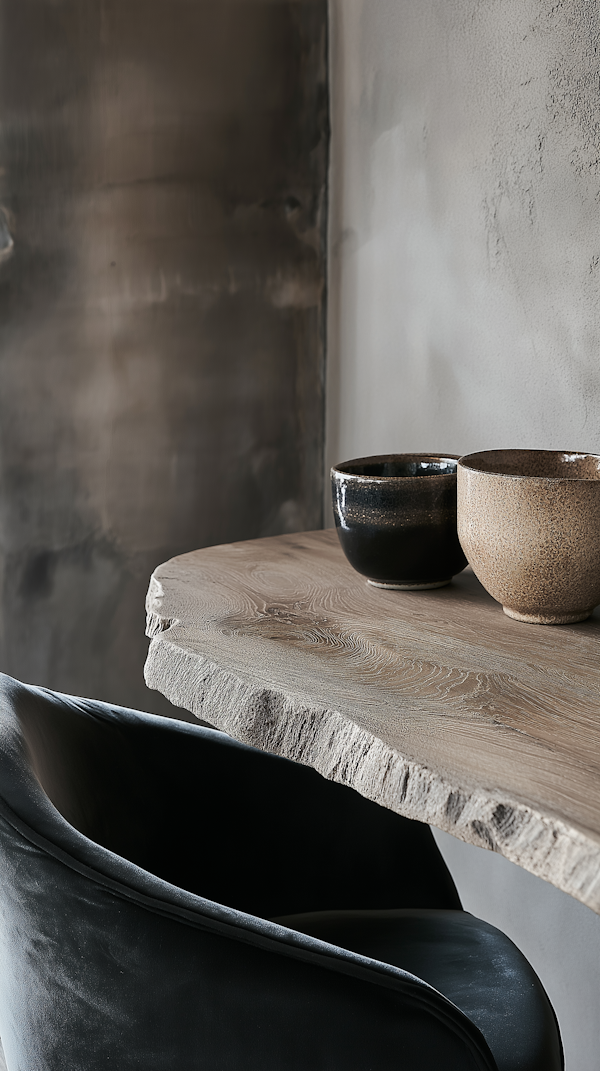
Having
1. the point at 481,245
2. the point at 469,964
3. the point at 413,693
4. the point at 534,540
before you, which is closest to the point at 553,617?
the point at 534,540

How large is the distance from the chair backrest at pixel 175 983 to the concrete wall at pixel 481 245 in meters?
0.76

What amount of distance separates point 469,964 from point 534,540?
395 millimetres

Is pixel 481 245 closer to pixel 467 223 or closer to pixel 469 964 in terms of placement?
pixel 467 223

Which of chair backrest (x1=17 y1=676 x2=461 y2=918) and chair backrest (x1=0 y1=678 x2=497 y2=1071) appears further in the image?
chair backrest (x1=17 y1=676 x2=461 y2=918)

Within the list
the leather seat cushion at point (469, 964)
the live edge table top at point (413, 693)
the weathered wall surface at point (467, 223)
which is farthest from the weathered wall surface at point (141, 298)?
the leather seat cushion at point (469, 964)

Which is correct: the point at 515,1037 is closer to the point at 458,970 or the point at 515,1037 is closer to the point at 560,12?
the point at 458,970

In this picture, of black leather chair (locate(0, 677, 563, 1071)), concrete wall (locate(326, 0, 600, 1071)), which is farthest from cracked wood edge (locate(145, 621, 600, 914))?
concrete wall (locate(326, 0, 600, 1071))

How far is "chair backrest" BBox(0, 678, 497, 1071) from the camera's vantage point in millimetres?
592

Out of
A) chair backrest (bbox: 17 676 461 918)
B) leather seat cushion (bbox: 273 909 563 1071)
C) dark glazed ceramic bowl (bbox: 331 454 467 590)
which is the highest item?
dark glazed ceramic bowl (bbox: 331 454 467 590)

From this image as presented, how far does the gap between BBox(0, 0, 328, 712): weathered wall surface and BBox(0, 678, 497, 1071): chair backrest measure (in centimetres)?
104

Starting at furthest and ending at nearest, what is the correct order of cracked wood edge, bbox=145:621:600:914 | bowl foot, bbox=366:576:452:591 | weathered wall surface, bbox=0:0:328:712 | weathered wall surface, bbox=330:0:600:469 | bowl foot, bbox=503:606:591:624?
weathered wall surface, bbox=0:0:328:712, weathered wall surface, bbox=330:0:600:469, bowl foot, bbox=366:576:452:591, bowl foot, bbox=503:606:591:624, cracked wood edge, bbox=145:621:600:914

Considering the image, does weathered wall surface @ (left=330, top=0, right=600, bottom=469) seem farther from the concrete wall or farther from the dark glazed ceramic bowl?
the dark glazed ceramic bowl

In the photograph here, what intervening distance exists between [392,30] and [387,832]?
1.25 metres

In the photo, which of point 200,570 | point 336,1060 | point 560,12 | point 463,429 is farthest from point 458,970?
point 560,12
